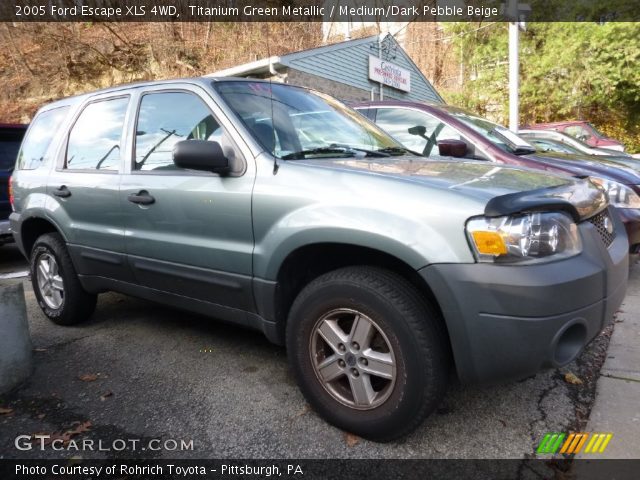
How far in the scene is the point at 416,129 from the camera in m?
5.23

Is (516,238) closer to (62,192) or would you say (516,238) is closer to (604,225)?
(604,225)

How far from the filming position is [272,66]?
10930 millimetres

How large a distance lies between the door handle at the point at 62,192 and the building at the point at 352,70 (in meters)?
6.97

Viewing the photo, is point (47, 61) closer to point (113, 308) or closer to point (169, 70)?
point (169, 70)

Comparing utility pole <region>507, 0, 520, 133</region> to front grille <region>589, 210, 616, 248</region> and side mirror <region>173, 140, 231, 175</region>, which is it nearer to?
front grille <region>589, 210, 616, 248</region>

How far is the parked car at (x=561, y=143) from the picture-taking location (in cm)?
879

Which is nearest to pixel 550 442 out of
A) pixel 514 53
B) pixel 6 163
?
pixel 6 163

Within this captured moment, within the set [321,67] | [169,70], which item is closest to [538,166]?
[321,67]

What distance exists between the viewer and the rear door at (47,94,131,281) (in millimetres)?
3293

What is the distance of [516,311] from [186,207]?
185 cm

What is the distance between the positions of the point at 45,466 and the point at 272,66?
10041 millimetres

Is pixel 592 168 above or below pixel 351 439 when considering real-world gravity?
above

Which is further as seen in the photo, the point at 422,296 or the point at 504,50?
the point at 504,50

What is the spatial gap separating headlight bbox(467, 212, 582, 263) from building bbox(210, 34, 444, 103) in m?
8.78
